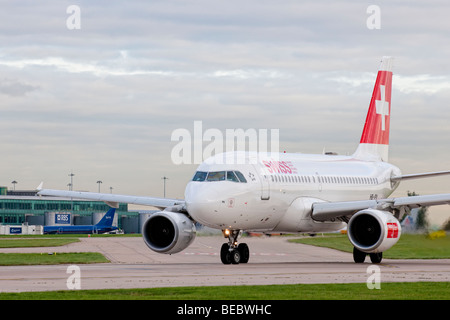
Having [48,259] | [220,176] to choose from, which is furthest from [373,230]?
[48,259]

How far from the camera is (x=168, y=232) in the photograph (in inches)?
1475

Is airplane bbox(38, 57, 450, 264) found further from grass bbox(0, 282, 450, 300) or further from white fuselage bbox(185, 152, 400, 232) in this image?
grass bbox(0, 282, 450, 300)

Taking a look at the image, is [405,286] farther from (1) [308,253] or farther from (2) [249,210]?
(1) [308,253]

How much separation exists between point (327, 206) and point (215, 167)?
6.60 metres

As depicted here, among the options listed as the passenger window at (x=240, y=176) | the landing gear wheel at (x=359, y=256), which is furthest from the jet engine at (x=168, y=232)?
the landing gear wheel at (x=359, y=256)

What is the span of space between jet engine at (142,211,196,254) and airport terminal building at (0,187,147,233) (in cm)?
11859

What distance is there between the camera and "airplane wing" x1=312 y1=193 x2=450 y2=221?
35.7m

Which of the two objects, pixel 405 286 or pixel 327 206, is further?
pixel 327 206

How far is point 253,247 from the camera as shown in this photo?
55.8 metres

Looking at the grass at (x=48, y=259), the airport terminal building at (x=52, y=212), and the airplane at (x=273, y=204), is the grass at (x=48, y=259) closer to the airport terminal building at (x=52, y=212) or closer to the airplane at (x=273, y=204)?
the airplane at (x=273, y=204)
